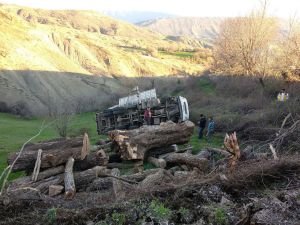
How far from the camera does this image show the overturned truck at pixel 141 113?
2098 cm

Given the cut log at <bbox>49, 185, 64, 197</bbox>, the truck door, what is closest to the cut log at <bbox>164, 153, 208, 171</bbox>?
the cut log at <bbox>49, 185, 64, 197</bbox>

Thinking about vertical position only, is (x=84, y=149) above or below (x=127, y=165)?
above

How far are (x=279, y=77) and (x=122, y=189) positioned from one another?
2332cm

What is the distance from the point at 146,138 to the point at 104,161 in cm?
186

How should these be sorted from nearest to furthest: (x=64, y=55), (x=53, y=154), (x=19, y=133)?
(x=53, y=154) < (x=19, y=133) < (x=64, y=55)

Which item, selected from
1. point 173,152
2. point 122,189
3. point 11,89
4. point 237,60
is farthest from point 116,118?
point 11,89

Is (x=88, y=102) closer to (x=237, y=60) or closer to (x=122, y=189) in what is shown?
(x=237, y=60)

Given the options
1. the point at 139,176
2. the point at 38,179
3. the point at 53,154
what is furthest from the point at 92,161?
the point at 139,176

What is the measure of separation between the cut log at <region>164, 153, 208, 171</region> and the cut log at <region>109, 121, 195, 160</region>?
82cm

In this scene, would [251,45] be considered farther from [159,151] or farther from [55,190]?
[55,190]

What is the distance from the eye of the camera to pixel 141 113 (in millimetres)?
21375

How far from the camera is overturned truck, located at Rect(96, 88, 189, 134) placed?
21.0 metres

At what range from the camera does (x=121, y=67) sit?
58594 mm

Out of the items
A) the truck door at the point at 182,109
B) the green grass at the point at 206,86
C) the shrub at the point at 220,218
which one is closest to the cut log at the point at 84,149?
the shrub at the point at 220,218
